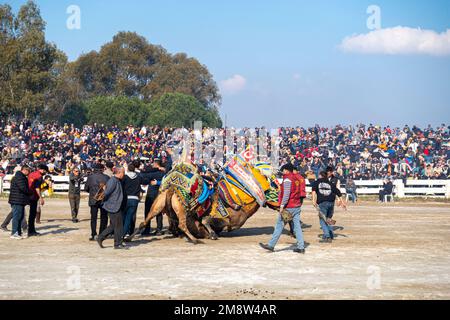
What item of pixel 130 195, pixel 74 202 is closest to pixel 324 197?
pixel 130 195

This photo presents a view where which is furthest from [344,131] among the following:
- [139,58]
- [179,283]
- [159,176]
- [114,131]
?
[139,58]

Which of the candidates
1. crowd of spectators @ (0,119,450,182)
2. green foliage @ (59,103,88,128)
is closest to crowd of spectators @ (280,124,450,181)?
crowd of spectators @ (0,119,450,182)

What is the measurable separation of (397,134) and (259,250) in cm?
2917

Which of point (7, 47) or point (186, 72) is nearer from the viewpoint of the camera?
point (7, 47)

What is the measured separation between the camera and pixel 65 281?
410 inches

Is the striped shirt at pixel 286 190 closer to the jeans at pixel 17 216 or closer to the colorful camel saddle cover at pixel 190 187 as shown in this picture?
the colorful camel saddle cover at pixel 190 187

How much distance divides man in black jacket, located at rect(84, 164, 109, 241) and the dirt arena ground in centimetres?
43

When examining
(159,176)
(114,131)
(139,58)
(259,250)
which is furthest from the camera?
(139,58)

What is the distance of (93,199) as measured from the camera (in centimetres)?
1543

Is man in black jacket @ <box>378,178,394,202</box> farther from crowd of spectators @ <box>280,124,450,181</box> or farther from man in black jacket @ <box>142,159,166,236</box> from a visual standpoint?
man in black jacket @ <box>142,159,166,236</box>

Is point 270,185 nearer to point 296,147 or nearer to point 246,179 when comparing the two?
point 246,179
